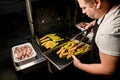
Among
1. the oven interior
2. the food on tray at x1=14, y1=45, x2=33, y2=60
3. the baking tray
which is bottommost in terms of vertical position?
the baking tray

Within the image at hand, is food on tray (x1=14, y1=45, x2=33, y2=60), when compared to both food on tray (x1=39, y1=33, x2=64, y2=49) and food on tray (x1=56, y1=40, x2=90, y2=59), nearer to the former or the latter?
food on tray (x1=39, y1=33, x2=64, y2=49)

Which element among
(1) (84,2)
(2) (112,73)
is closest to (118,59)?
(2) (112,73)

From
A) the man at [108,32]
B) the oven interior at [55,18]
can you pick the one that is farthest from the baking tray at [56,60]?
the man at [108,32]

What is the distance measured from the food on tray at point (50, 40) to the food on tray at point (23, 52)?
0.18 meters

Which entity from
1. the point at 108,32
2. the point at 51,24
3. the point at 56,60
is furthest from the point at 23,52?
the point at 108,32

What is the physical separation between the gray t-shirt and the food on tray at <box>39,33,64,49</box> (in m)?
0.77

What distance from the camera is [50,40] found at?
1.63 m

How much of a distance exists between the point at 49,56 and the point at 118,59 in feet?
2.35

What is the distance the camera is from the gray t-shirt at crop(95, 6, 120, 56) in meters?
0.80

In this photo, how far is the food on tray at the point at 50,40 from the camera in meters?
1.54

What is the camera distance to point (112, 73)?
3.01 feet

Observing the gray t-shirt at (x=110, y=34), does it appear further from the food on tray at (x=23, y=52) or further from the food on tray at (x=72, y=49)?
the food on tray at (x=23, y=52)

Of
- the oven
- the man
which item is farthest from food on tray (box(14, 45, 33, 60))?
the man

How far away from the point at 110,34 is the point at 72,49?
28.5 inches
